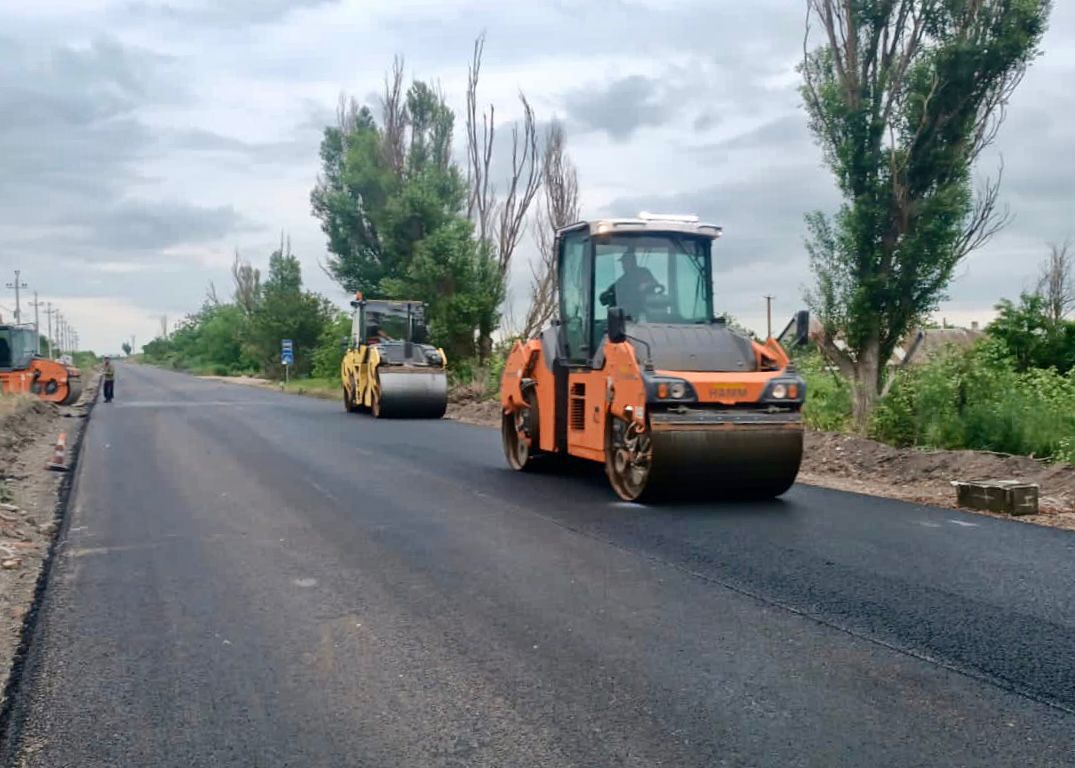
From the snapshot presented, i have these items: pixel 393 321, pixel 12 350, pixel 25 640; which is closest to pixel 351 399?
pixel 393 321

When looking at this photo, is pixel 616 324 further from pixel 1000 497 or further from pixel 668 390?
pixel 1000 497

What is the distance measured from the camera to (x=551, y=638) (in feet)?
17.7

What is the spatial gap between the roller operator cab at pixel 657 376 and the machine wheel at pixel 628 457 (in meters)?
0.01

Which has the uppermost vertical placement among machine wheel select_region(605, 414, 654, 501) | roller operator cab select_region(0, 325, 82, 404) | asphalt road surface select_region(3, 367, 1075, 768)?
roller operator cab select_region(0, 325, 82, 404)

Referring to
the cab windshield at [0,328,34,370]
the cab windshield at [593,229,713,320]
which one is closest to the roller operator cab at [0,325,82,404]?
the cab windshield at [0,328,34,370]

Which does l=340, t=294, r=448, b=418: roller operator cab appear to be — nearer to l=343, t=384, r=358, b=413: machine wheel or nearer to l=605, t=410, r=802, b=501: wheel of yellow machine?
l=343, t=384, r=358, b=413: machine wheel

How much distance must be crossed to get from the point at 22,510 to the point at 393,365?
1480 cm

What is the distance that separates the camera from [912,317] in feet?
56.6

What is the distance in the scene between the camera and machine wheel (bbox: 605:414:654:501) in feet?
31.4

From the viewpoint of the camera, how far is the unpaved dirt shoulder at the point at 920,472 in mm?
10156

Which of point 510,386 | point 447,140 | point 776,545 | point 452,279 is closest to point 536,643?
point 776,545

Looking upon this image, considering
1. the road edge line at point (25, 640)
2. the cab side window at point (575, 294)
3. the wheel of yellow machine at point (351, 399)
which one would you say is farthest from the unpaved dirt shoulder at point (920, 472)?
the wheel of yellow machine at point (351, 399)

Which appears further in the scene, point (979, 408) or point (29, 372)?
point (29, 372)

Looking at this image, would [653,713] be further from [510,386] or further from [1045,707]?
[510,386]
